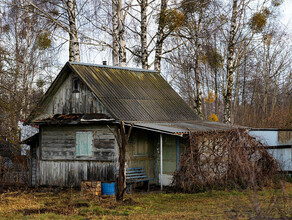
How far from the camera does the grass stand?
39.3 ft

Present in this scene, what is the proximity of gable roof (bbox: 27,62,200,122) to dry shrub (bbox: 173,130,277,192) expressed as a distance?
2.75 metres

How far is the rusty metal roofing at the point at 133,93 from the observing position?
18.3 m

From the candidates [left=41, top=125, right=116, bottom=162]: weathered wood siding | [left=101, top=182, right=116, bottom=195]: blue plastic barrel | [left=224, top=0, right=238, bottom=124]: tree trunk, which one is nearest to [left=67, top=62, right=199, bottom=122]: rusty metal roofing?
[left=41, top=125, right=116, bottom=162]: weathered wood siding

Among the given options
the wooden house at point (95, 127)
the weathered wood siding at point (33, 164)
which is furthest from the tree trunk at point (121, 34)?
the weathered wood siding at point (33, 164)

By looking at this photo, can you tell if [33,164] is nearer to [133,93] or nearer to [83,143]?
[83,143]

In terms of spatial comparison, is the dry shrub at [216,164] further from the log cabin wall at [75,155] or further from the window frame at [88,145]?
the window frame at [88,145]

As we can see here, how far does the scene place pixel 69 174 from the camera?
18953 millimetres

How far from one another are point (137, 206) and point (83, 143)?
564 cm

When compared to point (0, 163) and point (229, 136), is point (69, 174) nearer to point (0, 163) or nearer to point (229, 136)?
point (0, 163)

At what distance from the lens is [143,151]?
19312 mm

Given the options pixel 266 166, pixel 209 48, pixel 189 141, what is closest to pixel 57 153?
pixel 189 141

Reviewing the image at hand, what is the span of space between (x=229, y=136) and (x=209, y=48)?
37.1ft

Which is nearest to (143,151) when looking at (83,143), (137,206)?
(83,143)

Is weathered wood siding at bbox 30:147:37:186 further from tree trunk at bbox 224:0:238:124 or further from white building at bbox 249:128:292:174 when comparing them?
tree trunk at bbox 224:0:238:124
